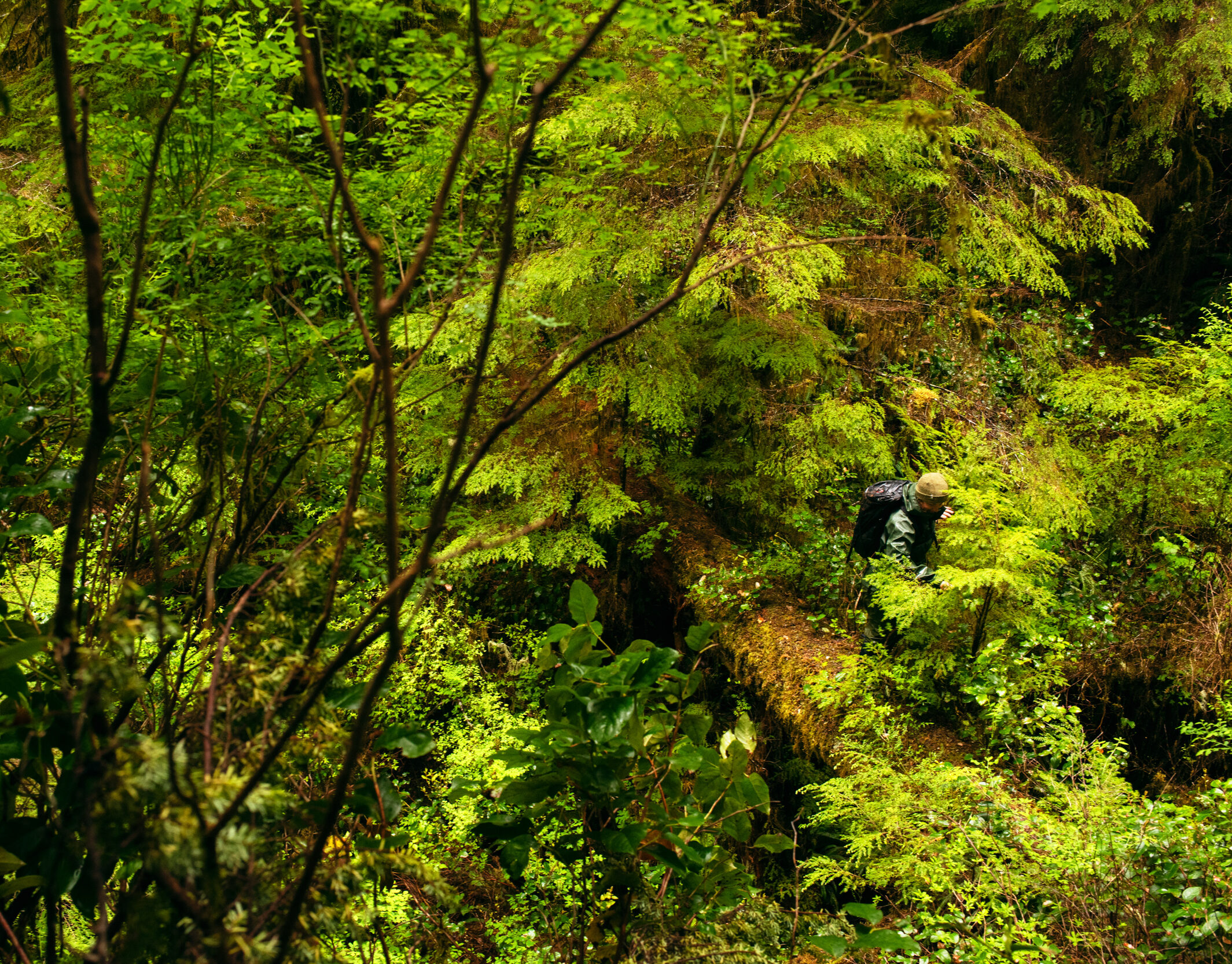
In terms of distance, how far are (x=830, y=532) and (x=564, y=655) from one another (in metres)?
5.08

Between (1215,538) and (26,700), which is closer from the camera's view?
(26,700)

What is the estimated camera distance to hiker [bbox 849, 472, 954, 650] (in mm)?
4227

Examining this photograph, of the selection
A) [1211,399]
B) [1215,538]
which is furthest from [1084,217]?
[1215,538]

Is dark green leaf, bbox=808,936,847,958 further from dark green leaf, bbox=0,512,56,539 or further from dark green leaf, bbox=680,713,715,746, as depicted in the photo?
dark green leaf, bbox=0,512,56,539

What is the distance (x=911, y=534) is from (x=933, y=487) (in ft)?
1.34

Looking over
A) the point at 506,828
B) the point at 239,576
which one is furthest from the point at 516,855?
the point at 239,576

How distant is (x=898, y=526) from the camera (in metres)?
4.46

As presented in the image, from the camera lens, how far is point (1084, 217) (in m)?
6.21

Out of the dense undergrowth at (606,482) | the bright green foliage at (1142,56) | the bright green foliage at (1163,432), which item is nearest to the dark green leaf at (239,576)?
the dense undergrowth at (606,482)

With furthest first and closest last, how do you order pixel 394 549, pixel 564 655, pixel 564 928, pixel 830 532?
pixel 830 532
pixel 564 928
pixel 564 655
pixel 394 549

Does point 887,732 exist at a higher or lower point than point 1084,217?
lower

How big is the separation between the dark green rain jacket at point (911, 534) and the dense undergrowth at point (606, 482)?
0.13 m

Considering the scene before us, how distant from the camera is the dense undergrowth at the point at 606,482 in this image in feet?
3.32

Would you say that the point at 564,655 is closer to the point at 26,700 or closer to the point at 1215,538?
the point at 26,700
